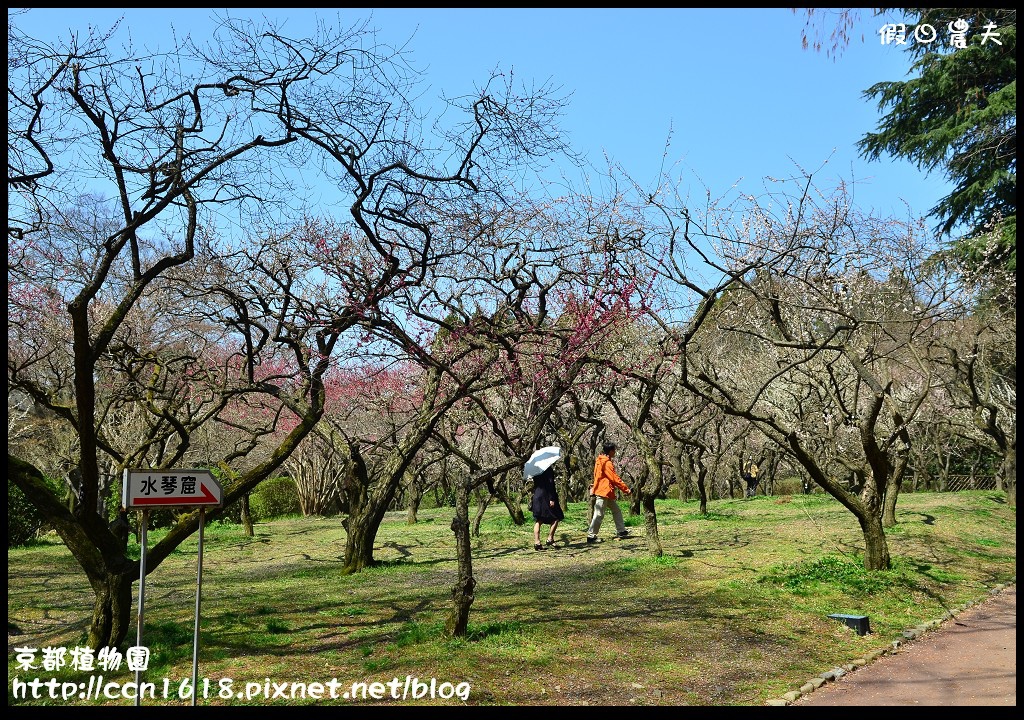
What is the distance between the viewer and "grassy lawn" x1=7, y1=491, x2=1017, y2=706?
563 cm

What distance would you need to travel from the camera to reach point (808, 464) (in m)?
8.90

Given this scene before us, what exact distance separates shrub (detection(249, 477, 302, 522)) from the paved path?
2100 cm

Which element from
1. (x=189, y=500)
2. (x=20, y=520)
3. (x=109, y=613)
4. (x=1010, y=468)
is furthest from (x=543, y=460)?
(x=20, y=520)

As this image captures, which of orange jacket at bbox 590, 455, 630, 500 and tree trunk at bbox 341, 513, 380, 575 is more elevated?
orange jacket at bbox 590, 455, 630, 500

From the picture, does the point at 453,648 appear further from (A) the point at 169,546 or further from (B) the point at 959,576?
(B) the point at 959,576

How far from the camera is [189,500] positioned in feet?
16.7

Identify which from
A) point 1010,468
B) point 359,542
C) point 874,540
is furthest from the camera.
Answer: point 1010,468

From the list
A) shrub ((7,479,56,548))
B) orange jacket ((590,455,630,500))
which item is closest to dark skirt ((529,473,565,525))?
orange jacket ((590,455,630,500))

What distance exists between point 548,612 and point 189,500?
149 inches

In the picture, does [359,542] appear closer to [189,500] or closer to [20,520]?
[189,500]

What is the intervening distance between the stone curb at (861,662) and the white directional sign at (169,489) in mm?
3772

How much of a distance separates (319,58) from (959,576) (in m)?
8.98

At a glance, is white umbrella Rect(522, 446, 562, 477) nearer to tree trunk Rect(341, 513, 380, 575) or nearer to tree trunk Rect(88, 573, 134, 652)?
tree trunk Rect(341, 513, 380, 575)
